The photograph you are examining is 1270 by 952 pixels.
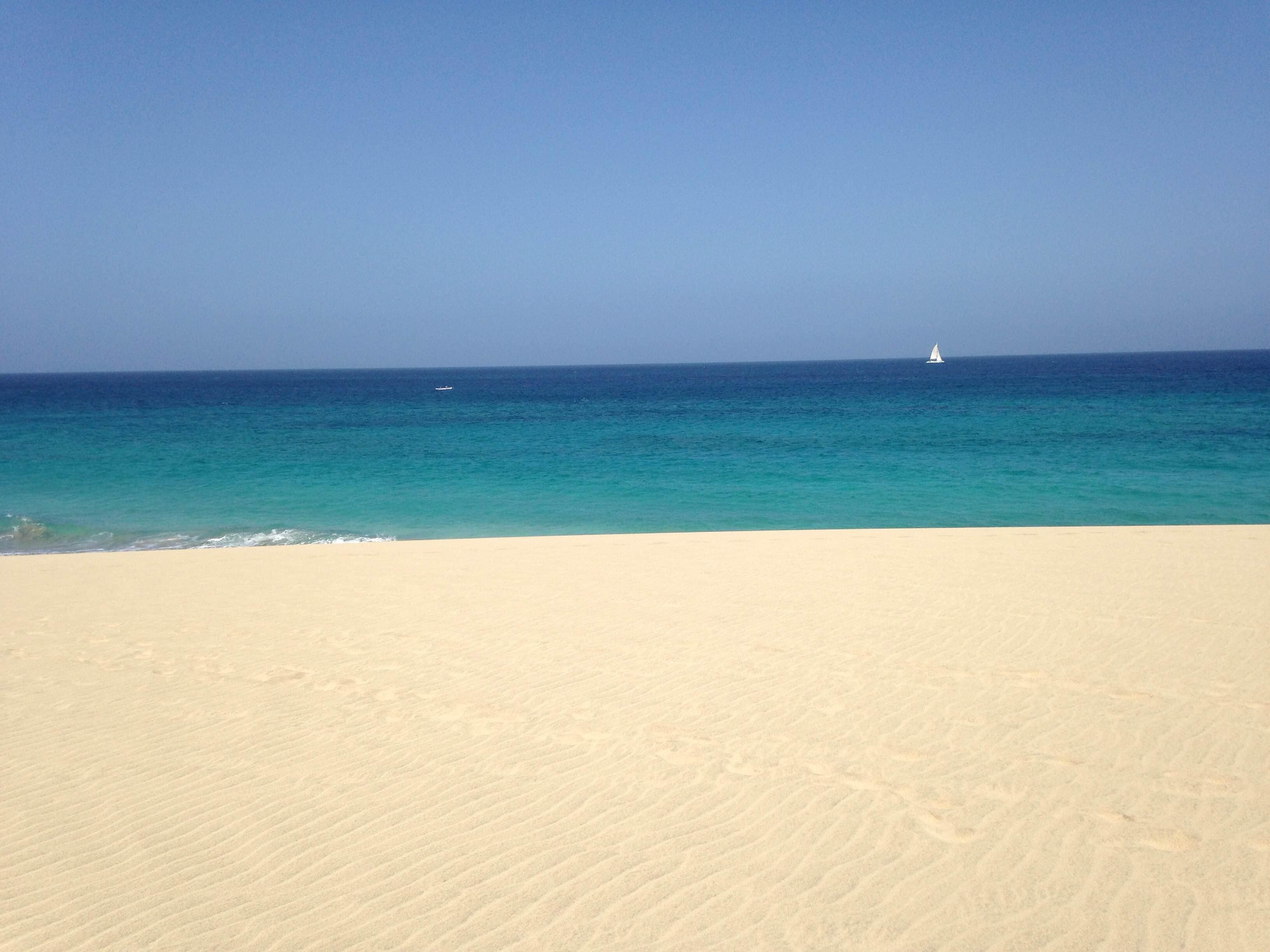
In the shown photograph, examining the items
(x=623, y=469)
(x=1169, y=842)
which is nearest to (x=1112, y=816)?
(x=1169, y=842)

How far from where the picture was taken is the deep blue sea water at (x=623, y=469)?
1686 cm

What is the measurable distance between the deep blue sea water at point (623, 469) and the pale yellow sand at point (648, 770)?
809cm

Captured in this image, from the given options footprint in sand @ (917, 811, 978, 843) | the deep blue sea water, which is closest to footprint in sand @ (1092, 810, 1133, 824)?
footprint in sand @ (917, 811, 978, 843)

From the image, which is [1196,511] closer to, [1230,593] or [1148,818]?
[1230,593]

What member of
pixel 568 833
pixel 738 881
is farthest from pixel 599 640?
pixel 738 881

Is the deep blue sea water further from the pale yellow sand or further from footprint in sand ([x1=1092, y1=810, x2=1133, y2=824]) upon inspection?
footprint in sand ([x1=1092, y1=810, x2=1133, y2=824])

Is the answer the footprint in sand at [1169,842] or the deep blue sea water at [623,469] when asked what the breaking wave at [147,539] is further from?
the footprint in sand at [1169,842]

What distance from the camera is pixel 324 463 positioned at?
26.2m

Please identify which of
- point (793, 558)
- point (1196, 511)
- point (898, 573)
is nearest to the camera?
point (898, 573)

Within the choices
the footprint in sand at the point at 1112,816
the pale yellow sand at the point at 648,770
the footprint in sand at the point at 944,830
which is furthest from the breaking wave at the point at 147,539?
the footprint in sand at the point at 1112,816

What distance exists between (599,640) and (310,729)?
8.84ft

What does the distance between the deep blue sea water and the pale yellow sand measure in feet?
26.5

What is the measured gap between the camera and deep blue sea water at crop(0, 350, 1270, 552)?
16.9 meters

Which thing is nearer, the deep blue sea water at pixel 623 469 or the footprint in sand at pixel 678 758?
the footprint in sand at pixel 678 758
